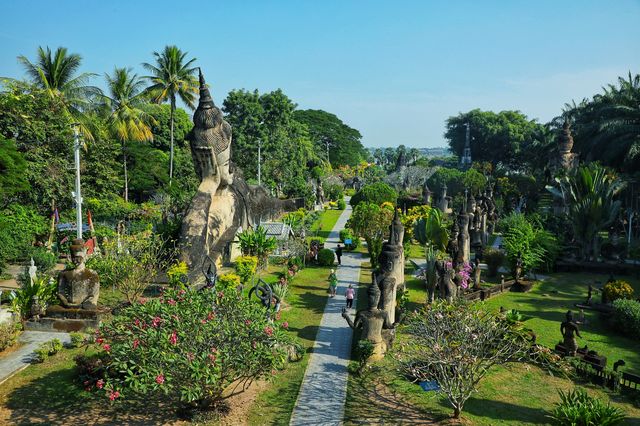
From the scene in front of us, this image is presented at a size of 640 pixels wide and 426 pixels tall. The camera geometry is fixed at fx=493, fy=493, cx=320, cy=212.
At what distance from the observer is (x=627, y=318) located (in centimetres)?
1655

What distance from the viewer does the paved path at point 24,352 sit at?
42.4ft

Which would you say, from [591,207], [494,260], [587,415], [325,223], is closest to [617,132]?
[591,207]

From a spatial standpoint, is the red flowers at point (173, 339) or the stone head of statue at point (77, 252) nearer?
the red flowers at point (173, 339)

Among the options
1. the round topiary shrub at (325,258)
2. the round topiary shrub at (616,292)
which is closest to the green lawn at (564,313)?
the round topiary shrub at (616,292)

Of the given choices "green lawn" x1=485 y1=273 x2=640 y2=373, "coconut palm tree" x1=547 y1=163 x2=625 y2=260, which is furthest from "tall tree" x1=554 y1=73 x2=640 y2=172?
"green lawn" x1=485 y1=273 x2=640 y2=373

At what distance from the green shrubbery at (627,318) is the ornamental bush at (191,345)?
12213mm

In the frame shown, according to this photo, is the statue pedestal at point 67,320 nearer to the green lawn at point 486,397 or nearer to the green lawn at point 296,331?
the green lawn at point 296,331

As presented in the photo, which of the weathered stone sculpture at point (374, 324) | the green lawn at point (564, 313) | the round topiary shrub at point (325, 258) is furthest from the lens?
the round topiary shrub at point (325, 258)

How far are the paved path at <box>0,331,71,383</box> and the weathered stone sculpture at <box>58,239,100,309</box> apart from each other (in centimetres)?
107

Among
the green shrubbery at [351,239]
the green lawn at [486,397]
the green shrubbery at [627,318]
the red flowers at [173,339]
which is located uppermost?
the green shrubbery at [351,239]

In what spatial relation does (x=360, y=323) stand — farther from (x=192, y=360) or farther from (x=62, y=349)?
(x=62, y=349)

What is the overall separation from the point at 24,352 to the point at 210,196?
1047cm

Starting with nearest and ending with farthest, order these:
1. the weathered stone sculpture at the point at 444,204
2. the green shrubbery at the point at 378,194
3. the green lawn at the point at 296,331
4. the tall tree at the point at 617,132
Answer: the green lawn at the point at 296,331 → the tall tree at the point at 617,132 → the green shrubbery at the point at 378,194 → the weathered stone sculpture at the point at 444,204

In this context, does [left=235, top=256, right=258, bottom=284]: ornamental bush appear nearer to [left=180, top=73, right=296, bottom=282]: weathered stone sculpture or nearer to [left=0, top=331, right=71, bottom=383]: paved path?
[left=180, top=73, right=296, bottom=282]: weathered stone sculpture
